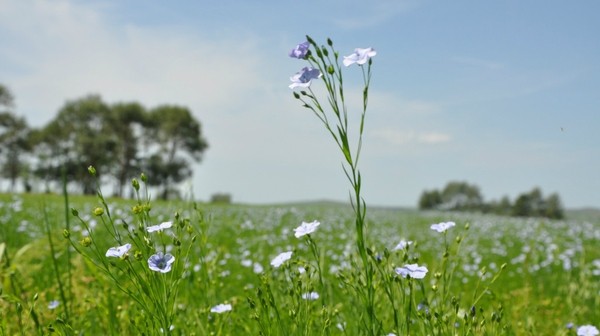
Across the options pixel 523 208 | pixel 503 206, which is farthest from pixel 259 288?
pixel 503 206

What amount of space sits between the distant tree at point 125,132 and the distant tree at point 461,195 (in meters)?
62.1

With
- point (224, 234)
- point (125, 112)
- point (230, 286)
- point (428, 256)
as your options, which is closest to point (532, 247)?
point (230, 286)

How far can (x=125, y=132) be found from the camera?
164 feet

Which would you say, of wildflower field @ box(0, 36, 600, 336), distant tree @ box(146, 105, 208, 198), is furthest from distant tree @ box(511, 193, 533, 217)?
wildflower field @ box(0, 36, 600, 336)

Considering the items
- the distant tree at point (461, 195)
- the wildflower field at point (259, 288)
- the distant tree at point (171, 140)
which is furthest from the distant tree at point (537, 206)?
the wildflower field at point (259, 288)

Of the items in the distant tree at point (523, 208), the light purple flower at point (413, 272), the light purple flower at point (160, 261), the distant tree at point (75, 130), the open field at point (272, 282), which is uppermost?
the distant tree at point (75, 130)

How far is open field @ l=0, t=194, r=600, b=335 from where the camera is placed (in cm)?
229

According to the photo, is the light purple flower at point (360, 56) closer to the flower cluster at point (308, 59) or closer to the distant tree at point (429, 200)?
the flower cluster at point (308, 59)

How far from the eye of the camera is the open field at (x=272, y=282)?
2.29 meters

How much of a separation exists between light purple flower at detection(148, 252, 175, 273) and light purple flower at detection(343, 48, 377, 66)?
1.01 m

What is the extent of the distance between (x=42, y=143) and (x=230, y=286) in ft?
163

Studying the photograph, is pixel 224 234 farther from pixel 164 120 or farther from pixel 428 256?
pixel 164 120

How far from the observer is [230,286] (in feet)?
20.3

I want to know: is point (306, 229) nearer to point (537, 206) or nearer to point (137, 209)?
point (137, 209)
